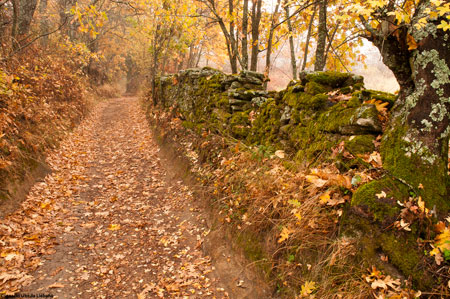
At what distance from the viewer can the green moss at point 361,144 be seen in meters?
3.42

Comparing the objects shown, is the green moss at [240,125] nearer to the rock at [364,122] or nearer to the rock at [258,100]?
the rock at [258,100]

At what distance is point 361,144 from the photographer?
3469 millimetres

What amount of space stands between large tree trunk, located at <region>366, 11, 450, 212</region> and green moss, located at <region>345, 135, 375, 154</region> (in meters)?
0.33

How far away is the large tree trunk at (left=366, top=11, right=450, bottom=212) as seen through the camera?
2.78 metres

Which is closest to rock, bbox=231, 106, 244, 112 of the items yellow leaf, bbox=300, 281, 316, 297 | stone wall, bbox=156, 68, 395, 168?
stone wall, bbox=156, 68, 395, 168

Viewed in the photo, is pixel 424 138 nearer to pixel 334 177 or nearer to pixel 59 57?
pixel 334 177

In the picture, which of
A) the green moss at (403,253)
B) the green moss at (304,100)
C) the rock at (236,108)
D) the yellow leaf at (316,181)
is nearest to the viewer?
the green moss at (403,253)

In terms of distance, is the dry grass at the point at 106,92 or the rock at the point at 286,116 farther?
the dry grass at the point at 106,92

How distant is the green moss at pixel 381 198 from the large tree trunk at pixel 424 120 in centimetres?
12

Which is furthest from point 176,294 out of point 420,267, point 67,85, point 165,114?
point 67,85

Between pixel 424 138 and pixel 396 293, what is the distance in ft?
5.53

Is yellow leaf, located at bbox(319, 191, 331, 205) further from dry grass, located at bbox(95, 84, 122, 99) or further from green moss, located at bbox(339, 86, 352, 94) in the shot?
dry grass, located at bbox(95, 84, 122, 99)

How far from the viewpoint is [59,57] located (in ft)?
45.2

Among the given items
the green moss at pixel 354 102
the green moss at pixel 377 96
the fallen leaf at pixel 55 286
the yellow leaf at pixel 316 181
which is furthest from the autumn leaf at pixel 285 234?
the fallen leaf at pixel 55 286
